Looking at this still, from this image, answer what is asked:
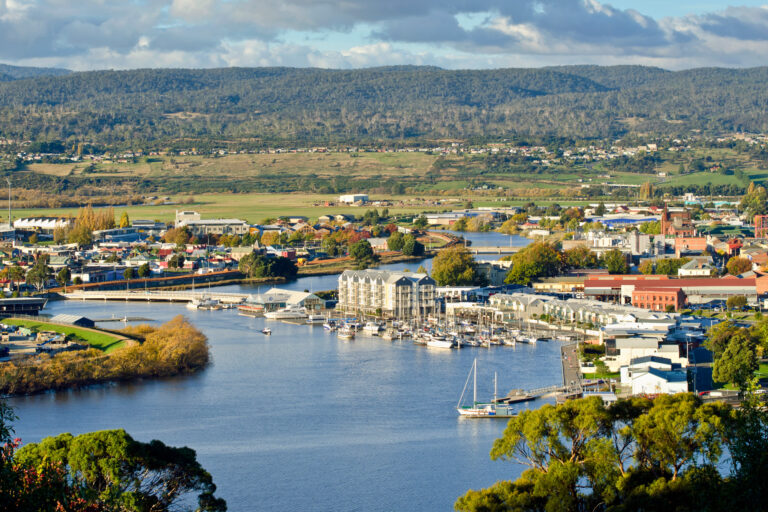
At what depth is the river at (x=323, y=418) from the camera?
871 centimetres

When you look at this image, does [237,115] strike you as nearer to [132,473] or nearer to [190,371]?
[190,371]

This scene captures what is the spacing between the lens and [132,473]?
22.2 feet

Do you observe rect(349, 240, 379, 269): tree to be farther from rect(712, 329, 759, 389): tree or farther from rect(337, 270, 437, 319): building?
rect(712, 329, 759, 389): tree

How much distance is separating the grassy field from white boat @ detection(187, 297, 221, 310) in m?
4.05

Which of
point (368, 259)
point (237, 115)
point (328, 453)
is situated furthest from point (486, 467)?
point (237, 115)

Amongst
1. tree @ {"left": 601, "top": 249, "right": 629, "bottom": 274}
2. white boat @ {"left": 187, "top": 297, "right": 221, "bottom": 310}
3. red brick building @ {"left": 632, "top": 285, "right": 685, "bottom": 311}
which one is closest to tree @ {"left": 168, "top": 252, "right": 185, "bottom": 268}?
white boat @ {"left": 187, "top": 297, "right": 221, "bottom": 310}

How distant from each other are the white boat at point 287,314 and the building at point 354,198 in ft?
70.6

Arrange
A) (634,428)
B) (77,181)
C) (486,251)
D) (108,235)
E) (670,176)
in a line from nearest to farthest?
(634,428) → (486,251) → (108,235) → (77,181) → (670,176)

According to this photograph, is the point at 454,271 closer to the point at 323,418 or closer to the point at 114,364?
the point at 114,364

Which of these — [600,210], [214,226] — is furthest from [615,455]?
[600,210]

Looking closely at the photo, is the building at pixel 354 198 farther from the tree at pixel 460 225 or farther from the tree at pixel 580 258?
the tree at pixel 580 258

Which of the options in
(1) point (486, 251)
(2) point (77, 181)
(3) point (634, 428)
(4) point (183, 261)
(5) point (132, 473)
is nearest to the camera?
(5) point (132, 473)

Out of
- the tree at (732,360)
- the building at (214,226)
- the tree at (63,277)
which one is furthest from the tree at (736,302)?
the building at (214,226)

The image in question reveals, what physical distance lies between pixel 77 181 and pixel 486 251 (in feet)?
Result: 73.3
